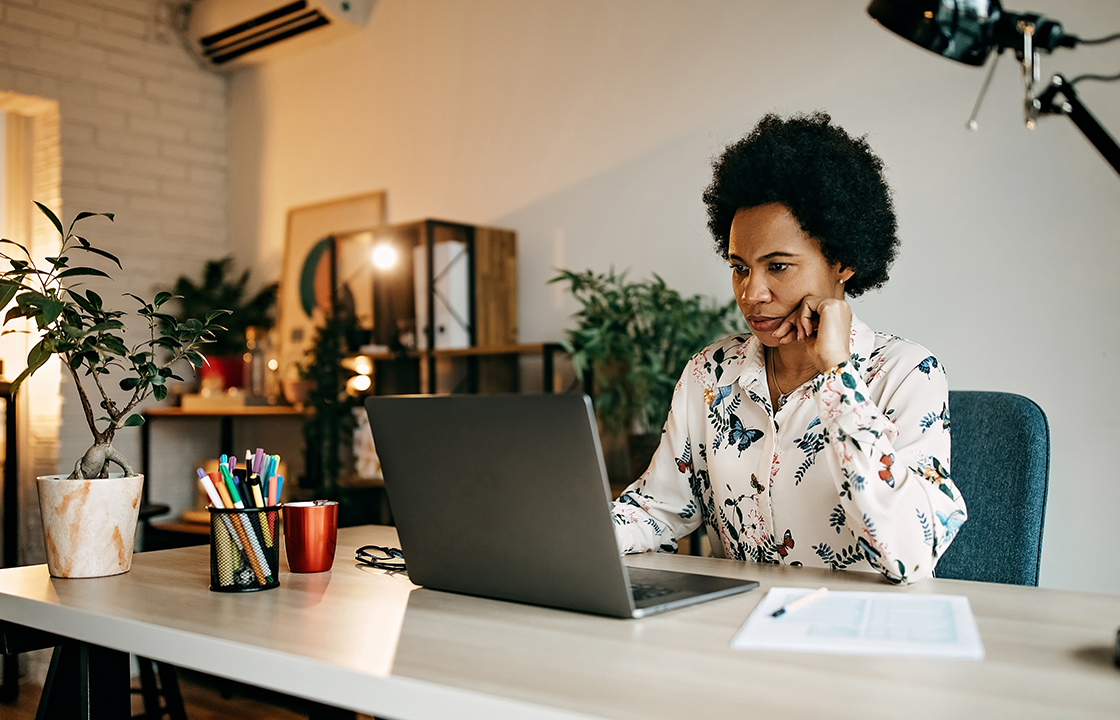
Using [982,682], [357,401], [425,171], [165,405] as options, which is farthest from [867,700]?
[165,405]

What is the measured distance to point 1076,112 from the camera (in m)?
0.91

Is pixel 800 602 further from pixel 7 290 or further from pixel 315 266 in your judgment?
pixel 315 266

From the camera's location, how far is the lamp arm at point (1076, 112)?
0.87 metres

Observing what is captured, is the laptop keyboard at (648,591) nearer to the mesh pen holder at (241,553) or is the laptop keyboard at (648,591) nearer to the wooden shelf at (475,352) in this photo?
the mesh pen holder at (241,553)

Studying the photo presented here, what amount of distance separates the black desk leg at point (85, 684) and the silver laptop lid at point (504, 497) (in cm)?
42

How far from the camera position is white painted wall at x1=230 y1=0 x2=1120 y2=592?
212cm

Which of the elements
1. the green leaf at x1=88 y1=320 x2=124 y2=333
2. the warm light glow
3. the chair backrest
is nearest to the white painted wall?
the warm light glow

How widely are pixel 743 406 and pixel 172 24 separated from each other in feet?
11.7

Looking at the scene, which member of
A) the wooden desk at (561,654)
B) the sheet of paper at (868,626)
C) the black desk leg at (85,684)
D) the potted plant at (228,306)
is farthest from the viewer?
the potted plant at (228,306)

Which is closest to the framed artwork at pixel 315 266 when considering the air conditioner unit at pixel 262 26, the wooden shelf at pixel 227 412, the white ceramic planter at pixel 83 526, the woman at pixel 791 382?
the wooden shelf at pixel 227 412

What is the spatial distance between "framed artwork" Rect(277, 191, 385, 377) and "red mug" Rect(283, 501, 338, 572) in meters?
2.33

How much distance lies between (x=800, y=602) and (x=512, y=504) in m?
0.33

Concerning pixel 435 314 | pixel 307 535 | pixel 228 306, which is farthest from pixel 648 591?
pixel 228 306

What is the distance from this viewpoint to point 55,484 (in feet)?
4.26
